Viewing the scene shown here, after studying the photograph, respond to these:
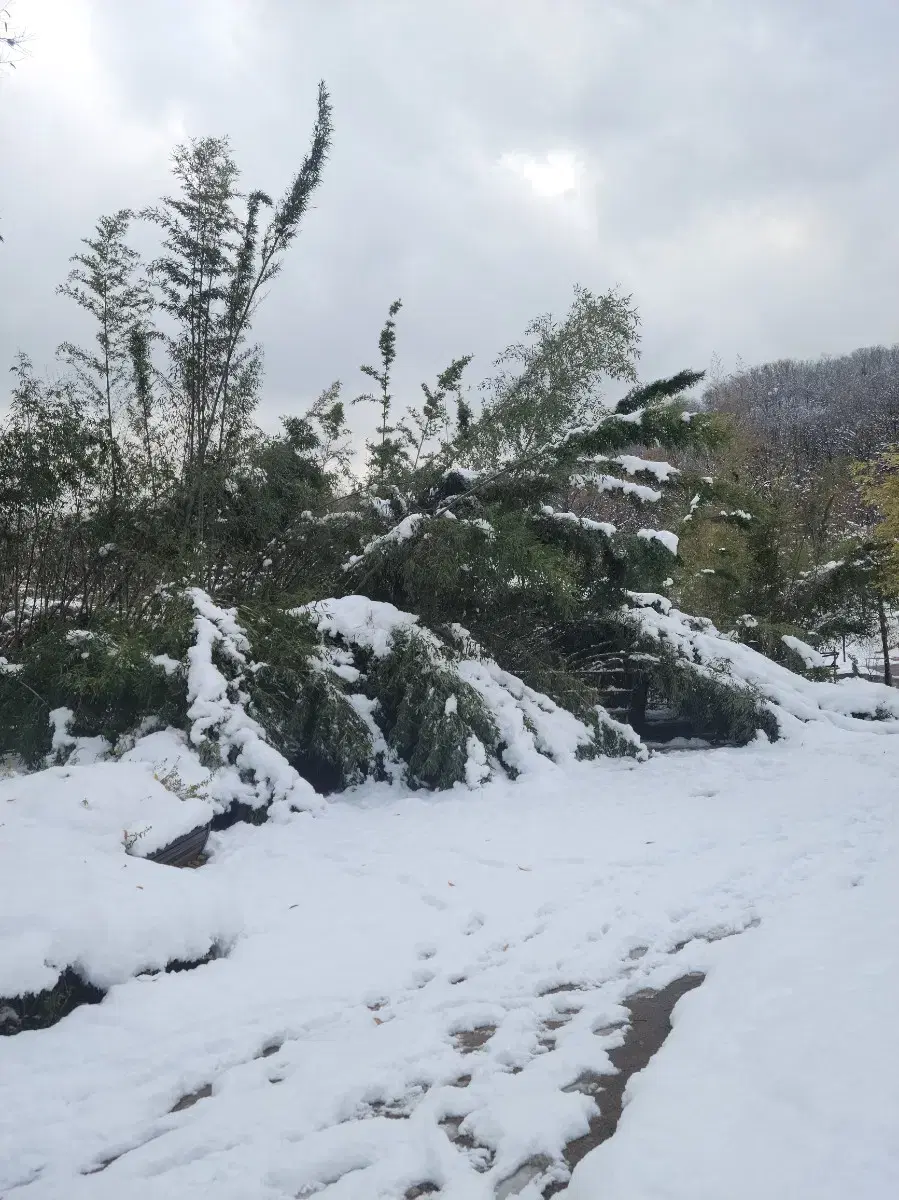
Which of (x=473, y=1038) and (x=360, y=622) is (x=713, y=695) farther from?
(x=473, y=1038)

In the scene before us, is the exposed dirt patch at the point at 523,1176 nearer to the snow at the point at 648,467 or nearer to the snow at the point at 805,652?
the snow at the point at 648,467

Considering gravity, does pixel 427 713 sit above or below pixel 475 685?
below

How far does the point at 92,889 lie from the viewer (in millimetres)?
2752

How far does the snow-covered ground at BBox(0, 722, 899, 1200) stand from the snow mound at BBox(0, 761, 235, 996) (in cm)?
1

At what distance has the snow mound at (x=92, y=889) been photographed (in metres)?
2.48

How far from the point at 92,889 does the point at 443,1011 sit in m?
1.28

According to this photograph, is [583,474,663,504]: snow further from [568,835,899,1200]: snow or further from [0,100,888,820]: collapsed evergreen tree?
[568,835,899,1200]: snow

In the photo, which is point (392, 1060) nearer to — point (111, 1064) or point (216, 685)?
point (111, 1064)

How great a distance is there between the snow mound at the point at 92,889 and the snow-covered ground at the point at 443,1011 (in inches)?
0.4

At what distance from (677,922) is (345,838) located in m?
1.97

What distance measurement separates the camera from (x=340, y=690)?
550cm

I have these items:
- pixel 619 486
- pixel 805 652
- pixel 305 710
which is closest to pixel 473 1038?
pixel 305 710

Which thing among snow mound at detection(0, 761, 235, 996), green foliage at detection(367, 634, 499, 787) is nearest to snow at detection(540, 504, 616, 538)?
green foliage at detection(367, 634, 499, 787)

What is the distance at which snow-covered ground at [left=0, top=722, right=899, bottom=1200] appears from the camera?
1.69 metres
